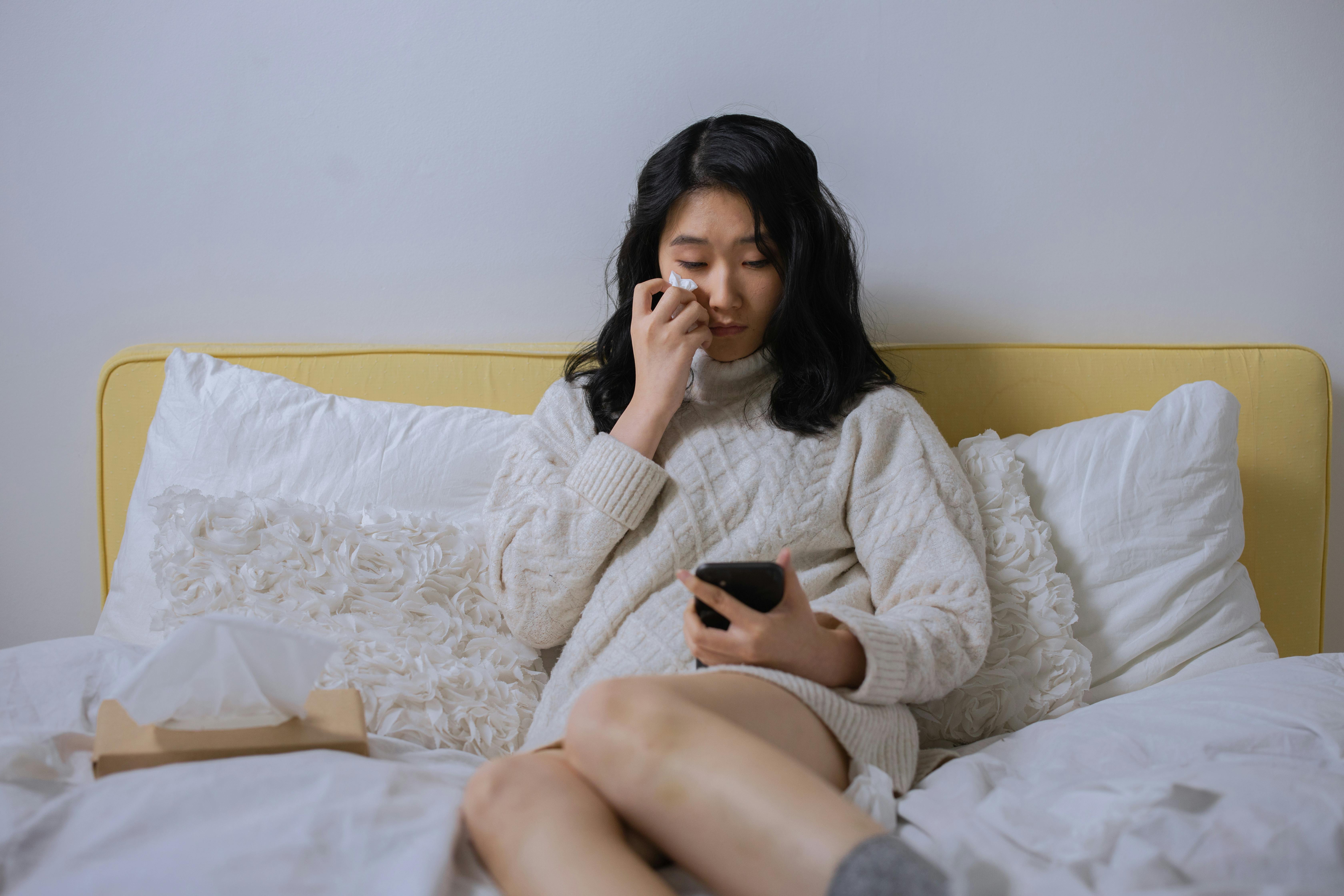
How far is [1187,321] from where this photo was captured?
1.62 metres

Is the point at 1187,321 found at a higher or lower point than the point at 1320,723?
higher

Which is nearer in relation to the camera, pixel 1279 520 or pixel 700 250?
pixel 700 250

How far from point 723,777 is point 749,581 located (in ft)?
0.76

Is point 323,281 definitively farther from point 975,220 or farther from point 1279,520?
point 1279,520

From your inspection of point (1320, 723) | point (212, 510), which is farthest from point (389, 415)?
point (1320, 723)

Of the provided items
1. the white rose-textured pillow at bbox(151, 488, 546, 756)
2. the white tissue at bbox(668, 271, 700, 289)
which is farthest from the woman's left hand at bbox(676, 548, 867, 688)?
the white tissue at bbox(668, 271, 700, 289)

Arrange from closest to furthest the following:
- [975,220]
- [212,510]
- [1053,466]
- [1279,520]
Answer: [212,510] → [1053,466] → [1279,520] → [975,220]

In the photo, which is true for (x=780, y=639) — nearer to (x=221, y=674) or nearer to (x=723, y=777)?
(x=723, y=777)

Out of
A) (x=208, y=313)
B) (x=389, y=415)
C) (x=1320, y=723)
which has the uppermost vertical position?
(x=208, y=313)

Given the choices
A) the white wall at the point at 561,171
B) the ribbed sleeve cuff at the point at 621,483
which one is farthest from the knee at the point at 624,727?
the white wall at the point at 561,171

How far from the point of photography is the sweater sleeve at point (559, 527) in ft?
3.80

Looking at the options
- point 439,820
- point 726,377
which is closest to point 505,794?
point 439,820

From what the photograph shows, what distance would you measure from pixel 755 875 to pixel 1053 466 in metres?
0.88

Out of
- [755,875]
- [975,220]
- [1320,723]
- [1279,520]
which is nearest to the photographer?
[755,875]
